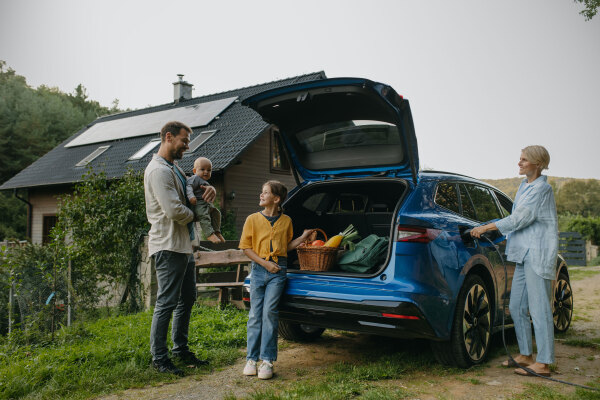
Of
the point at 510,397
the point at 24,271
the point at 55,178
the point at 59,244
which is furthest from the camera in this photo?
the point at 55,178

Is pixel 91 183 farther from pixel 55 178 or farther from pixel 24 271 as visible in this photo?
pixel 55 178

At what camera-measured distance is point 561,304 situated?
5.56 meters

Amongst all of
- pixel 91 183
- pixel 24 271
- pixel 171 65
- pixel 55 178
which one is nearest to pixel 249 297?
pixel 24 271

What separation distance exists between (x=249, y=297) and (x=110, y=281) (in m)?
3.97

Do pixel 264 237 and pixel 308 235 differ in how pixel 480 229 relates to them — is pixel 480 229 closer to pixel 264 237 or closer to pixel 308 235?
pixel 308 235

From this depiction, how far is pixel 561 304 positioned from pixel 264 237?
3.77 metres

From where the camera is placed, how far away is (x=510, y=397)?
3.37 meters

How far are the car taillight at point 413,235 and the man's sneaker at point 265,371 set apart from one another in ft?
4.80

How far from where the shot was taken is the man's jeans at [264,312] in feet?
12.9

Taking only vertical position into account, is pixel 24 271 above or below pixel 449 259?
below

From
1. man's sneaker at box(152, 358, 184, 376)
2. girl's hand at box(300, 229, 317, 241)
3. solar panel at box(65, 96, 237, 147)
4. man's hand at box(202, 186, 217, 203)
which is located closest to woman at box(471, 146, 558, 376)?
girl's hand at box(300, 229, 317, 241)

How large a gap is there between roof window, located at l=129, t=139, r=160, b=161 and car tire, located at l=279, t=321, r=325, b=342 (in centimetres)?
1356

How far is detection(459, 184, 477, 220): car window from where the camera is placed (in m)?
4.50

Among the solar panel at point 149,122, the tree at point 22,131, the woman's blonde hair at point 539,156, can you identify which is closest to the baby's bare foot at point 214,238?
the woman's blonde hair at point 539,156
